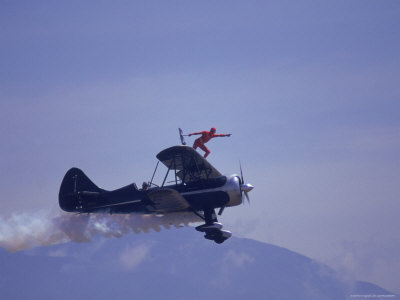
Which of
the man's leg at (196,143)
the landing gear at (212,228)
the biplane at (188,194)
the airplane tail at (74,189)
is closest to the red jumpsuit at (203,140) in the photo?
the man's leg at (196,143)

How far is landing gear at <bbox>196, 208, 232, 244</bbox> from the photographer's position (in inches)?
951

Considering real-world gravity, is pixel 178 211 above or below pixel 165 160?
below

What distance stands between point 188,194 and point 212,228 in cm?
215

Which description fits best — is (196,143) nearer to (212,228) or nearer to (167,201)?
(167,201)

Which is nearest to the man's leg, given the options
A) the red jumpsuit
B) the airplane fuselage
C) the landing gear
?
the red jumpsuit

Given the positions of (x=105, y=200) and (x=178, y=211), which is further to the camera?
(x=105, y=200)

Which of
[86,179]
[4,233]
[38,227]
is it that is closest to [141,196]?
[86,179]

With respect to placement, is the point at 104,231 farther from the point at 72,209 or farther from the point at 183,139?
the point at 183,139

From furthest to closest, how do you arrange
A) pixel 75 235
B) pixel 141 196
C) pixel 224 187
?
pixel 75 235 → pixel 141 196 → pixel 224 187

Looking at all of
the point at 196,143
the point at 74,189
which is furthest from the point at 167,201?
the point at 74,189

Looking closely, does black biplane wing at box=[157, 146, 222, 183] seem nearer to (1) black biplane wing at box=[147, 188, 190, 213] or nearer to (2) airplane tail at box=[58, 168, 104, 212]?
(1) black biplane wing at box=[147, 188, 190, 213]

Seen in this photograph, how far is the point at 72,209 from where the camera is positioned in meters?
28.6

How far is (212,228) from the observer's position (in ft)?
79.0

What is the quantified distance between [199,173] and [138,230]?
5.25 meters
